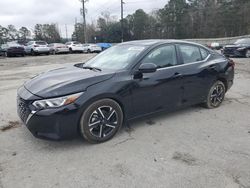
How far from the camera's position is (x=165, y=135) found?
11.8 ft

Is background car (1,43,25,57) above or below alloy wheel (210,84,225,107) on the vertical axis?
above

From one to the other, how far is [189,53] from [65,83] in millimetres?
2561

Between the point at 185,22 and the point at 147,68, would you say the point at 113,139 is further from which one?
the point at 185,22

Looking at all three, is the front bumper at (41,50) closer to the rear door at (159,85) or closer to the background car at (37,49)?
the background car at (37,49)

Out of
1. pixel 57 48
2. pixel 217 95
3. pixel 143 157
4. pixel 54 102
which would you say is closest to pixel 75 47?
pixel 57 48

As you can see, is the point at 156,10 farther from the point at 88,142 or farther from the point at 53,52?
the point at 88,142

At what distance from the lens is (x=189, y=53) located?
441cm

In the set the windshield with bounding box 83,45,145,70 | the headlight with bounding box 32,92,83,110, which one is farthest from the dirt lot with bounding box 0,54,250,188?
the windshield with bounding box 83,45,145,70

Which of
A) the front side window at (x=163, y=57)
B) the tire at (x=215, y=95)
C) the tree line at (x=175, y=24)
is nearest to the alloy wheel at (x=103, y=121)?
the front side window at (x=163, y=57)

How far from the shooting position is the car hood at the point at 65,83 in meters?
3.04

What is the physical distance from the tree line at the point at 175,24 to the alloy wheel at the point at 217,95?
44.0 metres

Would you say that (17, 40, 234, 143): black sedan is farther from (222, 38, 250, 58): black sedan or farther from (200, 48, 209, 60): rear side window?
(222, 38, 250, 58): black sedan

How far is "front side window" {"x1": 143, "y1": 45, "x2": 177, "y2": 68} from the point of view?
12.5 feet

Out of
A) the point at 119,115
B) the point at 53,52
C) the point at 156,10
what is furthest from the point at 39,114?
the point at 156,10
